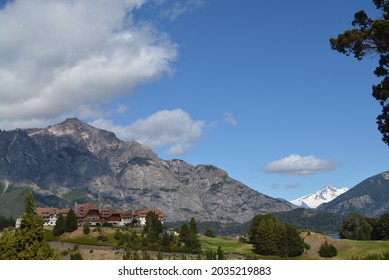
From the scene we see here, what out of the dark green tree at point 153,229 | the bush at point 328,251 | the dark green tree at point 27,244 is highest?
the dark green tree at point 153,229

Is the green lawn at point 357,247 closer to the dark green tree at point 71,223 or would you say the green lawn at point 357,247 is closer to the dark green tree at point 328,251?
the dark green tree at point 328,251

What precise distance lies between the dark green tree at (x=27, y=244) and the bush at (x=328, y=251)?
10466cm

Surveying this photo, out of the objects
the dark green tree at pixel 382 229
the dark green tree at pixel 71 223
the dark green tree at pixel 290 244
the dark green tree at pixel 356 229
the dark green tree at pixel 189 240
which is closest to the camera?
the dark green tree at pixel 189 240

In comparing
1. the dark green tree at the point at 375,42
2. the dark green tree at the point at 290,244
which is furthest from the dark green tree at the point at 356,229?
the dark green tree at the point at 375,42

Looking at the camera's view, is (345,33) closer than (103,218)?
Yes

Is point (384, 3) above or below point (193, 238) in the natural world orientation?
above

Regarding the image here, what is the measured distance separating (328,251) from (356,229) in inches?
2376

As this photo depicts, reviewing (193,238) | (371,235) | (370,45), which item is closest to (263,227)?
(193,238)

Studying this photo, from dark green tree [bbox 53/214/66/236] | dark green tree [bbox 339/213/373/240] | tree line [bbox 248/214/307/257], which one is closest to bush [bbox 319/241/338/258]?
tree line [bbox 248/214/307/257]

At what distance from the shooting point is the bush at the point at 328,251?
381 feet
